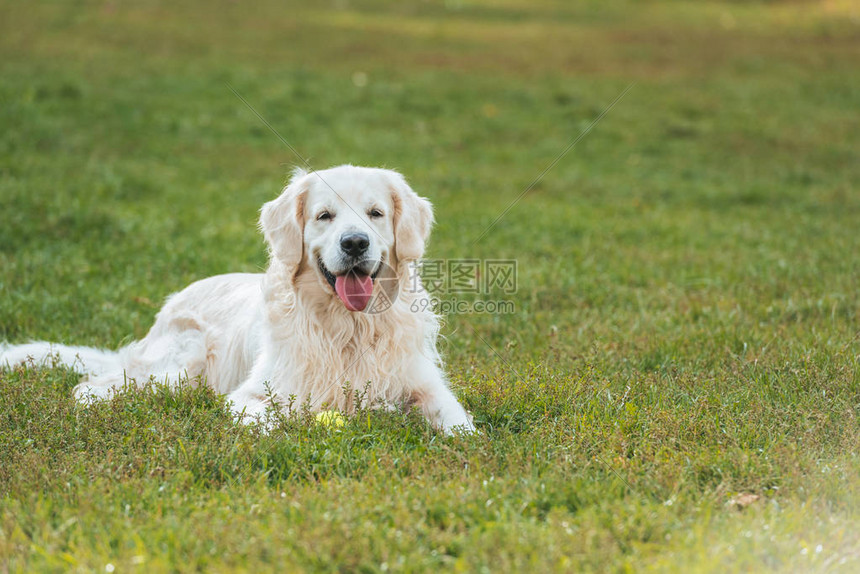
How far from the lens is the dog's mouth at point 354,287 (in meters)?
4.44

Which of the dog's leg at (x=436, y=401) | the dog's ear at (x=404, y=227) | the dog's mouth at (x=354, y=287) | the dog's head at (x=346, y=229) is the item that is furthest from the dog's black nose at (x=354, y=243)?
the dog's leg at (x=436, y=401)

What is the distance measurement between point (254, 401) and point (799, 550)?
8.84ft

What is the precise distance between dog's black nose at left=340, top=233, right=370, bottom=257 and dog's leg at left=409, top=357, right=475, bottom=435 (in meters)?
0.73

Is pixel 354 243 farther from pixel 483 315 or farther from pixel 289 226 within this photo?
pixel 483 315

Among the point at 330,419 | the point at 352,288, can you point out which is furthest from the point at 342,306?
the point at 330,419

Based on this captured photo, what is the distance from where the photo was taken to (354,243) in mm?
4277

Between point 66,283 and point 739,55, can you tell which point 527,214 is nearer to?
point 66,283

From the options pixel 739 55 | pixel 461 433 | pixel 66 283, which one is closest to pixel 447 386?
pixel 461 433

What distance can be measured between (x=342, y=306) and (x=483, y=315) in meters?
2.07

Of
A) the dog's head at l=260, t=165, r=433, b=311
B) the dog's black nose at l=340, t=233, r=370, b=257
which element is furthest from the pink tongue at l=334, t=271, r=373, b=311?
the dog's black nose at l=340, t=233, r=370, b=257

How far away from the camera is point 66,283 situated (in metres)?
7.02

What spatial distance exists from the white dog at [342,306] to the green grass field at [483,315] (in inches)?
10.4

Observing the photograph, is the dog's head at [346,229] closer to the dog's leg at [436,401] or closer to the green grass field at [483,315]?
the dog's leg at [436,401]

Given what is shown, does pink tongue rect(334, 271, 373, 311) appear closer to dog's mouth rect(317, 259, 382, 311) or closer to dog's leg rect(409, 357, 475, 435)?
dog's mouth rect(317, 259, 382, 311)
